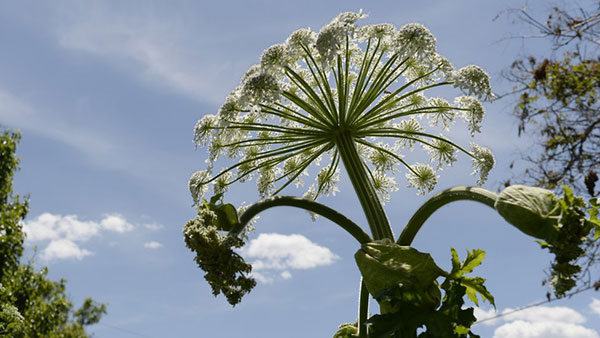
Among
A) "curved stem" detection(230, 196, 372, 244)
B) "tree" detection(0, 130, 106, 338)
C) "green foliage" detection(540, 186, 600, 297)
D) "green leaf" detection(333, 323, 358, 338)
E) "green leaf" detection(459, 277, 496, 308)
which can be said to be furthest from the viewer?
"tree" detection(0, 130, 106, 338)

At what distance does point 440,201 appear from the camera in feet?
9.21

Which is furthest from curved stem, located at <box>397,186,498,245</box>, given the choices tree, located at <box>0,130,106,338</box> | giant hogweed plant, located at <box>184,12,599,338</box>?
tree, located at <box>0,130,106,338</box>

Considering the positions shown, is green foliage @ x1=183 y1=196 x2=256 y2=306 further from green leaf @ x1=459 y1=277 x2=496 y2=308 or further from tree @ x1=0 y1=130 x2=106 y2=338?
tree @ x1=0 y1=130 x2=106 y2=338

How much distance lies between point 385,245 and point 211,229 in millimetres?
742

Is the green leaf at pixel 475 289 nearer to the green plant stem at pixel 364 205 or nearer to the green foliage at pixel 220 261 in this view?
the green plant stem at pixel 364 205

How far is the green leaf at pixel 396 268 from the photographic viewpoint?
2557 millimetres

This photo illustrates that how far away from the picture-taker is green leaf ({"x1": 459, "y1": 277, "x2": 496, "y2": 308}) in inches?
108

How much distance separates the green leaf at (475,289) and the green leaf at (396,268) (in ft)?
0.57

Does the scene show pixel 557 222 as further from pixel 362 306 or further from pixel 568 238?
pixel 362 306

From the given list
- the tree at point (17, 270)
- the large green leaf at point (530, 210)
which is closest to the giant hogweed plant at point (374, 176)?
the large green leaf at point (530, 210)

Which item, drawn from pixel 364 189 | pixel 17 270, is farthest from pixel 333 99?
pixel 17 270

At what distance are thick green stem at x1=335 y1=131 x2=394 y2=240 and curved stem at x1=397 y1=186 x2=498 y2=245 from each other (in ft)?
0.29

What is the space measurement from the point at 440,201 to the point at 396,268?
0.43 meters

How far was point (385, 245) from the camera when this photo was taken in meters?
2.64
